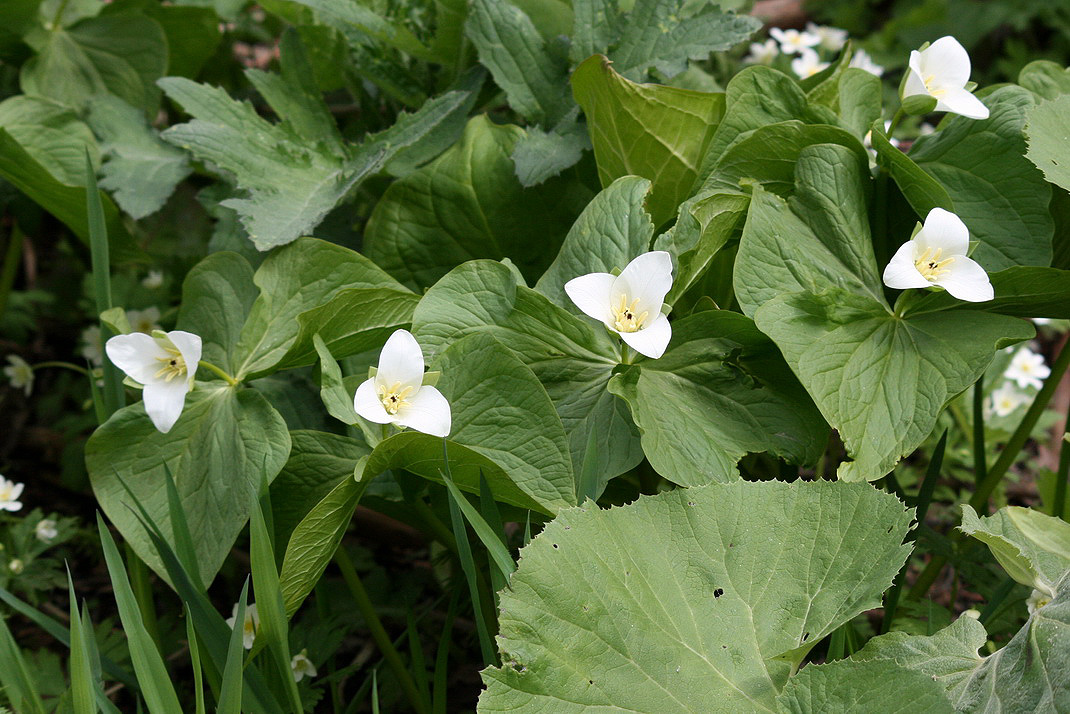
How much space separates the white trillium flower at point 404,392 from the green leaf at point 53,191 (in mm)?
756

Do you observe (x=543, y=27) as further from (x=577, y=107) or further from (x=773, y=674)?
(x=773, y=674)

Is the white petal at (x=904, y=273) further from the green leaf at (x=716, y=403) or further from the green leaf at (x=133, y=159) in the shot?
the green leaf at (x=133, y=159)

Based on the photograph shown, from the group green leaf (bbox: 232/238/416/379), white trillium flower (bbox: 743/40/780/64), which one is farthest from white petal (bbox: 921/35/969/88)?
white trillium flower (bbox: 743/40/780/64)

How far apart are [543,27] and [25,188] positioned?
3.09ft

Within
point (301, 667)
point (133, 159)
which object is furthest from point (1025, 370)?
point (133, 159)

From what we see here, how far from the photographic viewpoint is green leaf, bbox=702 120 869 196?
1.20 meters

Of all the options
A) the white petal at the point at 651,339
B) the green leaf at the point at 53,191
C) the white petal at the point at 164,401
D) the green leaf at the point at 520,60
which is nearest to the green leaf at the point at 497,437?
the white petal at the point at 651,339

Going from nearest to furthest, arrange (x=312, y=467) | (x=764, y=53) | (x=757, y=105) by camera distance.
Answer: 1. (x=312, y=467)
2. (x=757, y=105)
3. (x=764, y=53)

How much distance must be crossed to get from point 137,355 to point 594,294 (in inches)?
22.1

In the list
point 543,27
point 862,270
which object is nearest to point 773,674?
point 862,270

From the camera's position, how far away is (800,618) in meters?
0.95

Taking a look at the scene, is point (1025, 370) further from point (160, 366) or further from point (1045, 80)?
point (160, 366)

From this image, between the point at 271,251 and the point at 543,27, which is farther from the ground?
the point at 543,27

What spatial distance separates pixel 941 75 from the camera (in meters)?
1.26
